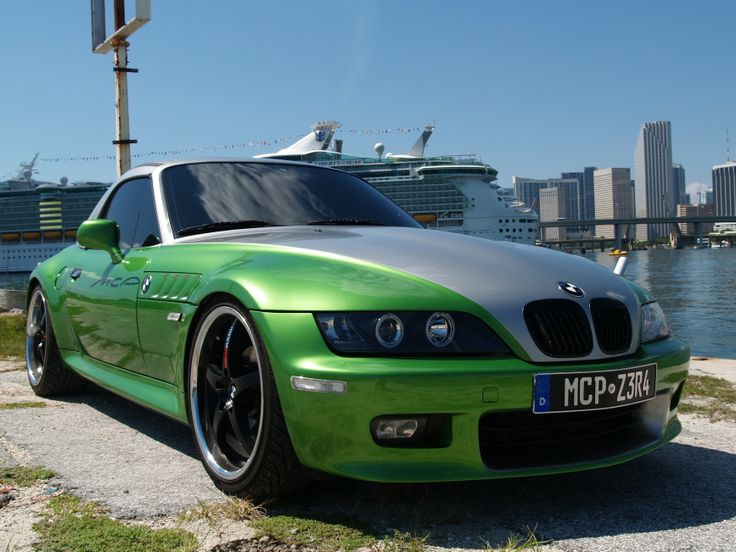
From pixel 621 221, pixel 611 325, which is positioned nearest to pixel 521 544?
pixel 611 325

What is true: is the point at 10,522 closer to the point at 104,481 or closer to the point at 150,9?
the point at 104,481

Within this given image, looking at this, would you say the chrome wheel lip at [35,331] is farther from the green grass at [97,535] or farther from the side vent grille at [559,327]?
the side vent grille at [559,327]

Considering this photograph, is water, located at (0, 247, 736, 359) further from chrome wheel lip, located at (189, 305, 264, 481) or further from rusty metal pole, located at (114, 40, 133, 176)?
chrome wheel lip, located at (189, 305, 264, 481)

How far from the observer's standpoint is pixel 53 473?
8.88 ft

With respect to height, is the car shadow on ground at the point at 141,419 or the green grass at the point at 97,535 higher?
the green grass at the point at 97,535

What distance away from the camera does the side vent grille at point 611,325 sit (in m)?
2.31

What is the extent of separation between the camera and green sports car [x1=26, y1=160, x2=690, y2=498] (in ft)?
6.82

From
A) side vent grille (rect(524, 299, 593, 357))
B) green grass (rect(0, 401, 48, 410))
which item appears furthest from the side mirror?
side vent grille (rect(524, 299, 593, 357))

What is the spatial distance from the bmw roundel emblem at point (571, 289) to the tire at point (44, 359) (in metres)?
3.03

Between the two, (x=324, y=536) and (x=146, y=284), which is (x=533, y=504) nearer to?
(x=324, y=536)

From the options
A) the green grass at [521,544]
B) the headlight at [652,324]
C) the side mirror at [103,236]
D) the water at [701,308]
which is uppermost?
the side mirror at [103,236]

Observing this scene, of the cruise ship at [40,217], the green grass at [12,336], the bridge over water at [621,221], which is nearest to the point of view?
the green grass at [12,336]

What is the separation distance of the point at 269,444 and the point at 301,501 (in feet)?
0.87

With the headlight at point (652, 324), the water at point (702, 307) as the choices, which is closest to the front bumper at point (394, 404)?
the headlight at point (652, 324)
